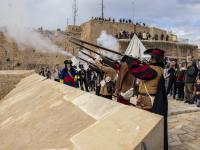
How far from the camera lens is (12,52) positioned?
47.5 metres

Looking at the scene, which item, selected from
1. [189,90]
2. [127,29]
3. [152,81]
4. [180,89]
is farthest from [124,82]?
[127,29]

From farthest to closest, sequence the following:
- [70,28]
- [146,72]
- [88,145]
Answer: [70,28], [146,72], [88,145]

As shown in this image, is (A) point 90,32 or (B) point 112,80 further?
(A) point 90,32

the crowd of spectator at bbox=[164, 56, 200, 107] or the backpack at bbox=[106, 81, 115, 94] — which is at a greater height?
the backpack at bbox=[106, 81, 115, 94]

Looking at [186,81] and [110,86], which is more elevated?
[110,86]

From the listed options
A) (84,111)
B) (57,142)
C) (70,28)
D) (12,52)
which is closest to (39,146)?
(57,142)

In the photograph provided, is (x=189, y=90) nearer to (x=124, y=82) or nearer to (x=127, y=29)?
(x=124, y=82)

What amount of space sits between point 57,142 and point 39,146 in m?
0.19

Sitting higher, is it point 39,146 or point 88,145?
point 88,145

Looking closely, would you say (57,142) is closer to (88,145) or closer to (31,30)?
(88,145)

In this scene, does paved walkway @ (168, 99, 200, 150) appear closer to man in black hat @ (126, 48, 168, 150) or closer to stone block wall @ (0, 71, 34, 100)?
man in black hat @ (126, 48, 168, 150)

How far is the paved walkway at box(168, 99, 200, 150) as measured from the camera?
5.21 meters

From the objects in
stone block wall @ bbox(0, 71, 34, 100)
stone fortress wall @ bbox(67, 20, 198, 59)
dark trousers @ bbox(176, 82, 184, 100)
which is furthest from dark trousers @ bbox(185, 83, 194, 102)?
stone fortress wall @ bbox(67, 20, 198, 59)

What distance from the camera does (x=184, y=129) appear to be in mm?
6387
